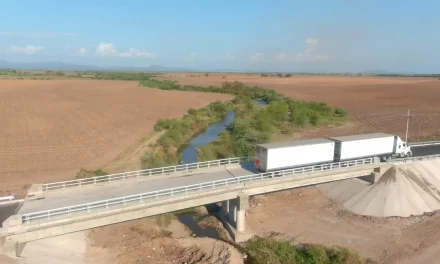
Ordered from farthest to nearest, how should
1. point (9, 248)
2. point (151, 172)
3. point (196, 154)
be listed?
point (196, 154) → point (151, 172) → point (9, 248)

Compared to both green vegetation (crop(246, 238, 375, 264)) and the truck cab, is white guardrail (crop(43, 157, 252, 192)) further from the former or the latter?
the truck cab

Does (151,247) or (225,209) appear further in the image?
(225,209)

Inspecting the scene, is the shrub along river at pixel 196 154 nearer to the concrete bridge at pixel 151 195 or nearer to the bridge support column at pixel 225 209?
the bridge support column at pixel 225 209

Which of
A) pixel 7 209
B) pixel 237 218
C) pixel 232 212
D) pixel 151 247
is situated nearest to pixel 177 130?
pixel 232 212

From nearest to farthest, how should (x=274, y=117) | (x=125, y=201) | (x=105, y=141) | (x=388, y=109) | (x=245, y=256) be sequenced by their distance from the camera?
(x=125, y=201), (x=245, y=256), (x=105, y=141), (x=274, y=117), (x=388, y=109)

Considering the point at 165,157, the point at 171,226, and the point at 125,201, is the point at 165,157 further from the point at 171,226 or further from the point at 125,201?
the point at 125,201

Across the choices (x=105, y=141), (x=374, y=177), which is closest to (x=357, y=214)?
(x=374, y=177)

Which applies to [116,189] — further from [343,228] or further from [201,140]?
[201,140]
